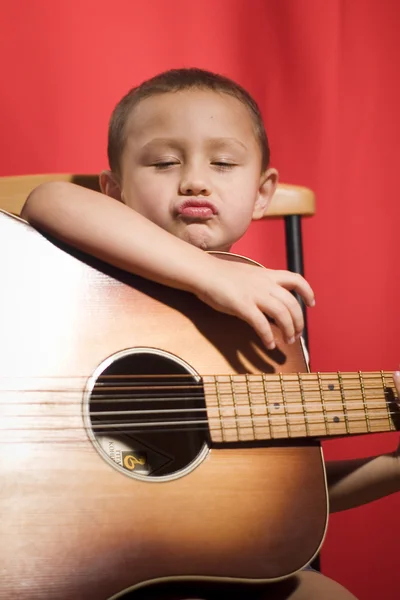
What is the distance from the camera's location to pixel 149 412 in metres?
0.64

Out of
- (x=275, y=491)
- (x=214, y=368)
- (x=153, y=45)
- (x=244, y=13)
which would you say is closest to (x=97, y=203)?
(x=214, y=368)

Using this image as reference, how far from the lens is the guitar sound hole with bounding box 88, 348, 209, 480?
0.64 m

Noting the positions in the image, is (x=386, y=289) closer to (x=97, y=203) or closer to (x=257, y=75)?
(x=257, y=75)

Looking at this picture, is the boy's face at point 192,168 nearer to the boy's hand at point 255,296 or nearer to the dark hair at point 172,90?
the dark hair at point 172,90

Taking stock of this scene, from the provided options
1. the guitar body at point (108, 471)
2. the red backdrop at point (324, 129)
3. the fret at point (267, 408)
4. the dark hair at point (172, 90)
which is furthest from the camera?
the red backdrop at point (324, 129)

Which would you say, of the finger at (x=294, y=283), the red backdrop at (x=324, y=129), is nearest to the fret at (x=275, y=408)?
the finger at (x=294, y=283)

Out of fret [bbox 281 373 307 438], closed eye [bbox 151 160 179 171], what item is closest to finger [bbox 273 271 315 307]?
fret [bbox 281 373 307 438]

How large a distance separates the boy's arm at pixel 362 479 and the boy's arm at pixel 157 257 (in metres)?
0.22

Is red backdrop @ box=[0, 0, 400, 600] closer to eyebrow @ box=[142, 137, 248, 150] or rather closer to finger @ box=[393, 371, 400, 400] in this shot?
eyebrow @ box=[142, 137, 248, 150]

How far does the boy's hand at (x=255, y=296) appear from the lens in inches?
27.0

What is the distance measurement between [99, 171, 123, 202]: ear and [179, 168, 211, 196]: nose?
0.14 meters

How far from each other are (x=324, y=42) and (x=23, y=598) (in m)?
1.17

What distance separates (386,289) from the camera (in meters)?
1.33

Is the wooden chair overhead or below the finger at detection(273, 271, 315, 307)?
overhead
